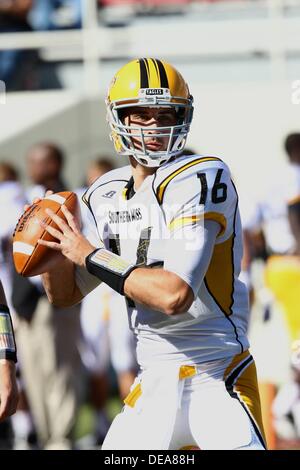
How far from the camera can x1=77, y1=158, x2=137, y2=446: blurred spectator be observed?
8484 millimetres

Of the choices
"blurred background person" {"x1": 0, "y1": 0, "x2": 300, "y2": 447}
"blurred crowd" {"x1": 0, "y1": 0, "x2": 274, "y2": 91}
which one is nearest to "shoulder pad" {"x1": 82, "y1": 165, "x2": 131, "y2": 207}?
"blurred background person" {"x1": 0, "y1": 0, "x2": 300, "y2": 447}

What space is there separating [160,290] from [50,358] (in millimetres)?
4685

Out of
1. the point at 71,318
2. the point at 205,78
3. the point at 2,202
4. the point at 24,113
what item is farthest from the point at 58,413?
the point at 205,78

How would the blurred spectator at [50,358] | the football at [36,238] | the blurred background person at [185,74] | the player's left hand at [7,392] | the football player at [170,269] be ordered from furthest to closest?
1. the blurred background person at [185,74]
2. the blurred spectator at [50,358]
3. the football at [36,238]
4. the football player at [170,269]
5. the player's left hand at [7,392]

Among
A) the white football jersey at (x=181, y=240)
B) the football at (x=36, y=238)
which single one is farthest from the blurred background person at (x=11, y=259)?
the white football jersey at (x=181, y=240)

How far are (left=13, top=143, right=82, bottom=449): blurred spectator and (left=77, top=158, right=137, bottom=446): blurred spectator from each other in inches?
3.9

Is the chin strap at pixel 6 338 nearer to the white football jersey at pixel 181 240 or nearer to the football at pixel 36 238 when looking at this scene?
the football at pixel 36 238

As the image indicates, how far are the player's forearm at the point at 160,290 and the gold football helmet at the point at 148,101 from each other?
0.53 m

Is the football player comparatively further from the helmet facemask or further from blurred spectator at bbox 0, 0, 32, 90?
blurred spectator at bbox 0, 0, 32, 90

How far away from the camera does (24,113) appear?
10555 mm

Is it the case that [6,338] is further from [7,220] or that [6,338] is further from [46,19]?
[46,19]

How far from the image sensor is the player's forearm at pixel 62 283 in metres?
4.73
